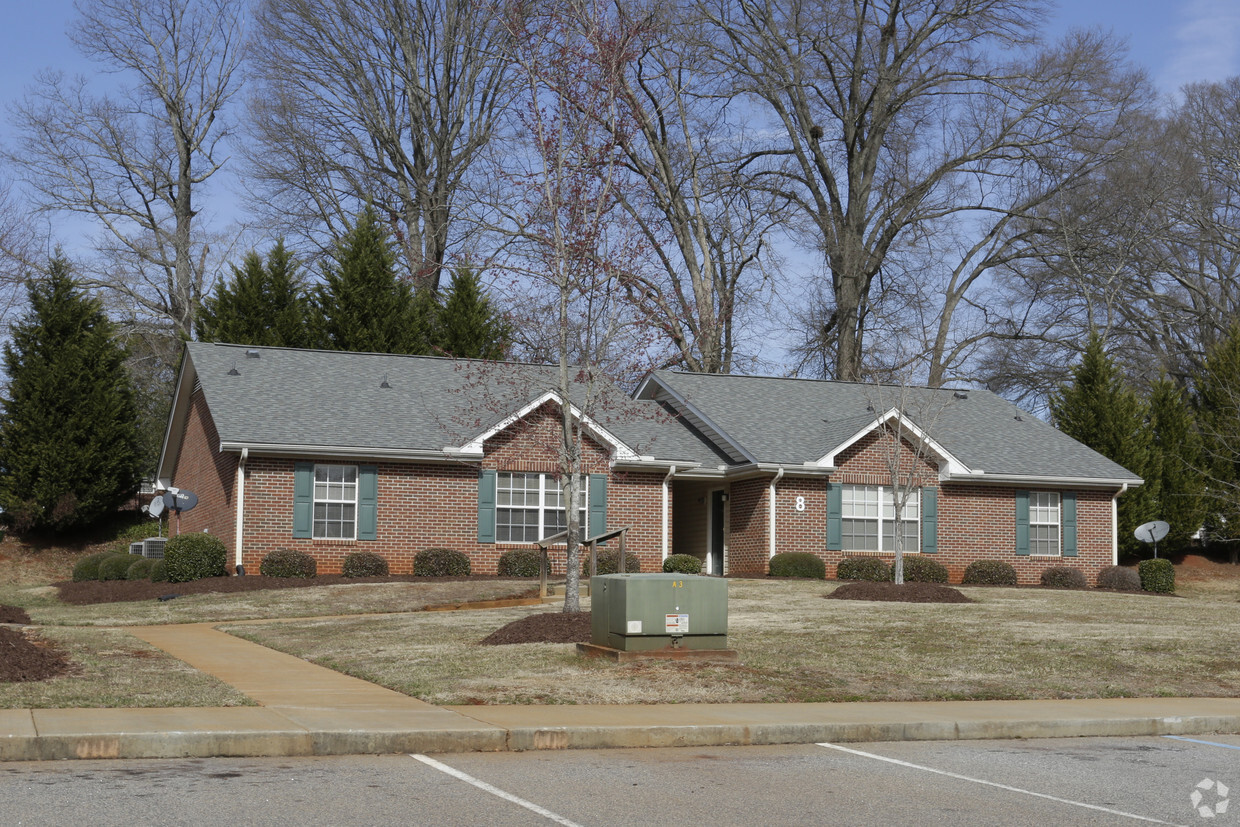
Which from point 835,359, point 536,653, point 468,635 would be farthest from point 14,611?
Result: point 835,359

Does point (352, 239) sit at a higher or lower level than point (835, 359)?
higher

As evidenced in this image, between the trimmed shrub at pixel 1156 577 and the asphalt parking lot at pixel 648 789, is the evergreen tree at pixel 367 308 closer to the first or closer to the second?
the trimmed shrub at pixel 1156 577

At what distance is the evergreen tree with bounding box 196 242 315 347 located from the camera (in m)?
40.4

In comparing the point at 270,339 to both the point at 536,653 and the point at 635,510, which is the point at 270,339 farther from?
the point at 536,653

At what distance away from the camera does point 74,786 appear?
7.90 meters

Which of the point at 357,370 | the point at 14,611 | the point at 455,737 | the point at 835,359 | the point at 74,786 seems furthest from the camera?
the point at 835,359

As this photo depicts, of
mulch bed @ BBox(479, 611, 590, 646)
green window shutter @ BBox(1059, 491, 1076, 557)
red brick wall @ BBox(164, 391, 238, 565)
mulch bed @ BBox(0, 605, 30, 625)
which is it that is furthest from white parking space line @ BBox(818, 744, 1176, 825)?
green window shutter @ BBox(1059, 491, 1076, 557)

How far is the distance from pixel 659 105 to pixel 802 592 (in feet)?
77.0

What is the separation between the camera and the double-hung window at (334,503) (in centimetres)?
2828

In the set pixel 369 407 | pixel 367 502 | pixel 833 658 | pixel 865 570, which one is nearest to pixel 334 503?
pixel 367 502

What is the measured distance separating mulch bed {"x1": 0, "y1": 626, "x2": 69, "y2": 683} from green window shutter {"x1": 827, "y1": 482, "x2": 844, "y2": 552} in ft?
68.2

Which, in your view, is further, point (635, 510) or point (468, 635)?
point (635, 510)

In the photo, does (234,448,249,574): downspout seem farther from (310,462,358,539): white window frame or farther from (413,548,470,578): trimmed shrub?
(413,548,470,578): trimmed shrub

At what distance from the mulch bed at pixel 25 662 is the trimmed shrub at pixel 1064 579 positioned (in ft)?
82.0
